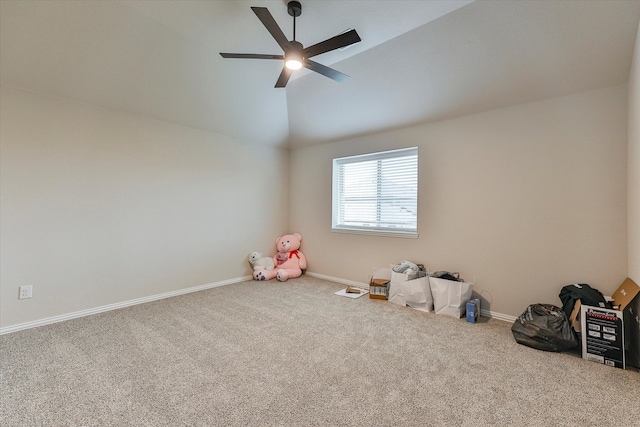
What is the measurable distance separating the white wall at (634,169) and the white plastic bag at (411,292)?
166cm

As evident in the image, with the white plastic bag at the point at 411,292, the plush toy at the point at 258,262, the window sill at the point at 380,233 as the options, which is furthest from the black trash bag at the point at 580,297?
the plush toy at the point at 258,262

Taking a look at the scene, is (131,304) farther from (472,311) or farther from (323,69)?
(472,311)

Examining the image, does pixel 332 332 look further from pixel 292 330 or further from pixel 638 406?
pixel 638 406

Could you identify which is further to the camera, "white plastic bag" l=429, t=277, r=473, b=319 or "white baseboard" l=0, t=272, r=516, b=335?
"white plastic bag" l=429, t=277, r=473, b=319

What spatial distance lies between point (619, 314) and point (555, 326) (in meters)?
0.40

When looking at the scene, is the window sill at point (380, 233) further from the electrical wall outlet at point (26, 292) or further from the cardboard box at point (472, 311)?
the electrical wall outlet at point (26, 292)

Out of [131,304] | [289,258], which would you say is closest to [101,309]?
[131,304]

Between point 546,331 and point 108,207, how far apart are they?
453cm

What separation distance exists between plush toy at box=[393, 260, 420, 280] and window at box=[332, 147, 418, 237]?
41 centimetres

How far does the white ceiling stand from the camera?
221 centimetres

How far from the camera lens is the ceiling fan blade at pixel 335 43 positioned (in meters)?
1.99

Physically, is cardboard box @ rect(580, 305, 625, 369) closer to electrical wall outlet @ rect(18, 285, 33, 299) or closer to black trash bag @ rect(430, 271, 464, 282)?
black trash bag @ rect(430, 271, 464, 282)

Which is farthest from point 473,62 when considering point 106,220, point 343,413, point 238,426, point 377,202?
point 106,220

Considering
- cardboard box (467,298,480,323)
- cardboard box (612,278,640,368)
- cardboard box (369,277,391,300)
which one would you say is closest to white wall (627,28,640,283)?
cardboard box (612,278,640,368)
